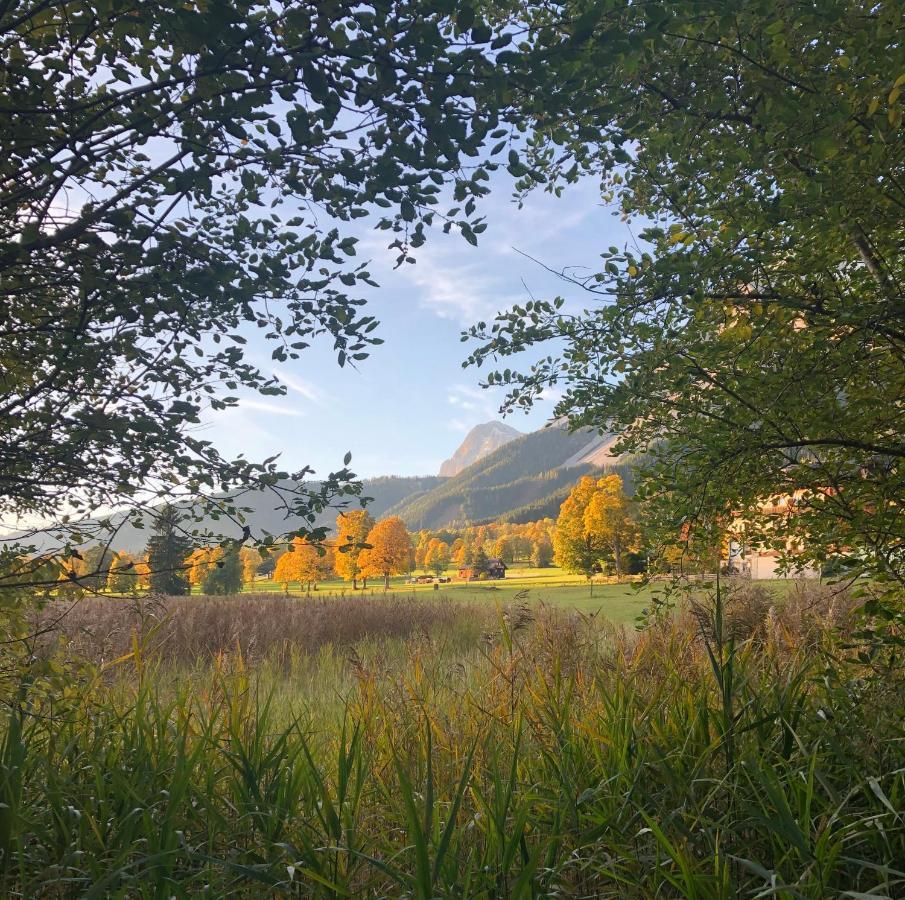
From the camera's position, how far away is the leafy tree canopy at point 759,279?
2.89 m

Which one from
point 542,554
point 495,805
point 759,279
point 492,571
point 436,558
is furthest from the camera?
point 542,554

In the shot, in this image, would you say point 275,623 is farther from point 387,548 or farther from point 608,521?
point 387,548

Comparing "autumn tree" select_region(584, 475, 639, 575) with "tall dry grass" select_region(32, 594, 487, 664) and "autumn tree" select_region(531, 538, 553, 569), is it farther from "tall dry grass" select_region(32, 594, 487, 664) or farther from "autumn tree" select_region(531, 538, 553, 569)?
"autumn tree" select_region(531, 538, 553, 569)

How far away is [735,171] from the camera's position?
3191mm

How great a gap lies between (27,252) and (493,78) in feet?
6.41

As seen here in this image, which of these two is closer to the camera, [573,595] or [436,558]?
[573,595]

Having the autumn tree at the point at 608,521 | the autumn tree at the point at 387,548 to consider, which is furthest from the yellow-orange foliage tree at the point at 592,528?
the autumn tree at the point at 387,548

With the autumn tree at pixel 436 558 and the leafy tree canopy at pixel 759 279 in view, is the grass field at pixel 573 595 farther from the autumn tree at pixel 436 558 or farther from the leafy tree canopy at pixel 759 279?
the autumn tree at pixel 436 558

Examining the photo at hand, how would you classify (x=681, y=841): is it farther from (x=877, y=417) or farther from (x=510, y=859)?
(x=877, y=417)

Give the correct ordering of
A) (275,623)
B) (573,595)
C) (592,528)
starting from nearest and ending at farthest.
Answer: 1. (275,623)
2. (573,595)
3. (592,528)

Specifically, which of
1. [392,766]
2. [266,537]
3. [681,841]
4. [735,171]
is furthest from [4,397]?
[735,171]

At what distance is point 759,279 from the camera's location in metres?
3.61

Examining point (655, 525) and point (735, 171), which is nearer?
point (735, 171)

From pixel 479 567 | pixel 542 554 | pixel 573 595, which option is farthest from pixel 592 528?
pixel 542 554
